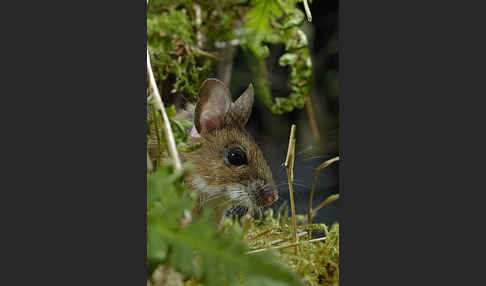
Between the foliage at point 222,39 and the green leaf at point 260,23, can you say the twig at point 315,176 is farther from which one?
the green leaf at point 260,23

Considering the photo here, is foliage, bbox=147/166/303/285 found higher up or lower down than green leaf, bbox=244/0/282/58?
lower down

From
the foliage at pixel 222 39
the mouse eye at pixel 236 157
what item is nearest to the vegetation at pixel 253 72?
the foliage at pixel 222 39

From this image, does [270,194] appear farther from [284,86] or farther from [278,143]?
[284,86]

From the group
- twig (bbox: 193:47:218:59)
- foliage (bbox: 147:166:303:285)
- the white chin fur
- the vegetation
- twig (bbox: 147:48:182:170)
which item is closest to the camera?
foliage (bbox: 147:166:303:285)

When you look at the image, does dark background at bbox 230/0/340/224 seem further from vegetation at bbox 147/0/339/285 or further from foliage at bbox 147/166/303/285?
foliage at bbox 147/166/303/285

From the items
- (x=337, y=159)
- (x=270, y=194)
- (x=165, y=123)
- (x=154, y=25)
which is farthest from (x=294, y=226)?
(x=154, y=25)

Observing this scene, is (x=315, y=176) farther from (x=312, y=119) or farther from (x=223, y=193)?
(x=223, y=193)

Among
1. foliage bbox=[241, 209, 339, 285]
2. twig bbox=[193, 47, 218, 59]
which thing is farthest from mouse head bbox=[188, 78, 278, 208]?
twig bbox=[193, 47, 218, 59]
